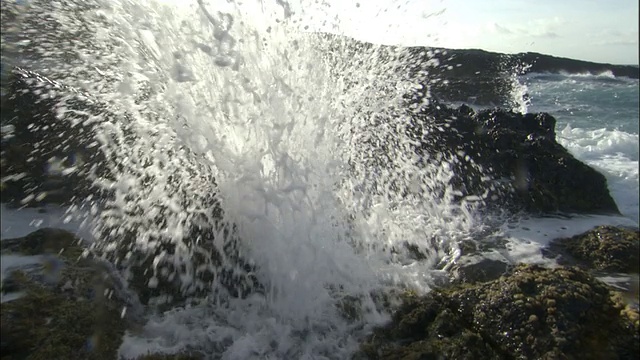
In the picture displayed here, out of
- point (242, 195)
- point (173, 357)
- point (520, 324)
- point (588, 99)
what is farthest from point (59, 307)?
point (588, 99)

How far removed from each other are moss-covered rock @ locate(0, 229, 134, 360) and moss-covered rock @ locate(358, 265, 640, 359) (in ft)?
6.35

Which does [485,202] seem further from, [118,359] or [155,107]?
[118,359]

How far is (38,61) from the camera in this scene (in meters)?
6.56

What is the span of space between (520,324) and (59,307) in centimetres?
339

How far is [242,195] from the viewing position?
413 cm

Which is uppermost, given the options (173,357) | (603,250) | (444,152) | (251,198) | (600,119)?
(600,119)

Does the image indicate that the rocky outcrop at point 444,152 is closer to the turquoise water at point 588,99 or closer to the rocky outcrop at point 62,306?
the rocky outcrop at point 62,306

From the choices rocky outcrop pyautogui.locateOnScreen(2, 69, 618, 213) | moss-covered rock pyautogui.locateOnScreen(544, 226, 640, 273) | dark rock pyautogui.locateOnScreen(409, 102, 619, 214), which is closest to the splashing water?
rocky outcrop pyautogui.locateOnScreen(2, 69, 618, 213)

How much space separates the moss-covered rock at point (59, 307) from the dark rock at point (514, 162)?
5039 mm

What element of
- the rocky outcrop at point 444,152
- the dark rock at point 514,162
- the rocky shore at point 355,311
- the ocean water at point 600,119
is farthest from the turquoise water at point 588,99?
the rocky shore at point 355,311

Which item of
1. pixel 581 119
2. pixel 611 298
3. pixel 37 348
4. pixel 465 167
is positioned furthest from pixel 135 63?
pixel 581 119

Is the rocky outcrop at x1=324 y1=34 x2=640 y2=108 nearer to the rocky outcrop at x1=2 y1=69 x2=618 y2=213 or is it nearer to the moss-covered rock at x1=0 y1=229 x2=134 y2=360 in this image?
the rocky outcrop at x1=2 y1=69 x2=618 y2=213

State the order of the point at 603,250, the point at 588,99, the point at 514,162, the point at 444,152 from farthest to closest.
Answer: the point at 588,99 → the point at 444,152 → the point at 514,162 → the point at 603,250

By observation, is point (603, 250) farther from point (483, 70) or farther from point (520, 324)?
point (483, 70)
